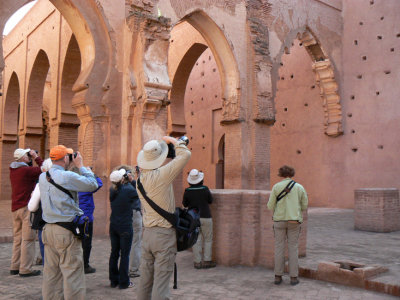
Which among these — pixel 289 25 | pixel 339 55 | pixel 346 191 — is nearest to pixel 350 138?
pixel 346 191

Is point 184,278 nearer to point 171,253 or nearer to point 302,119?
point 171,253

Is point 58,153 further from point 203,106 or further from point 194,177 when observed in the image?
point 203,106

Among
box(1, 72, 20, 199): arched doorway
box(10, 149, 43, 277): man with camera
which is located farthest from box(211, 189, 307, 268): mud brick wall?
box(1, 72, 20, 199): arched doorway

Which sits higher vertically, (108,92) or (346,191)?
(108,92)

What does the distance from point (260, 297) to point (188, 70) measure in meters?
11.8

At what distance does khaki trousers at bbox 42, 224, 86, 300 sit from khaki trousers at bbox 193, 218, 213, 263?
7.95ft

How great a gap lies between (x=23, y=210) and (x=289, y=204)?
3.31m

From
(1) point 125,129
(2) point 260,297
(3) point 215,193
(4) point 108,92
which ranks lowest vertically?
(2) point 260,297

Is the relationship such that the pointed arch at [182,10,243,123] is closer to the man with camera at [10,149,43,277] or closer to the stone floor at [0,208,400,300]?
the stone floor at [0,208,400,300]

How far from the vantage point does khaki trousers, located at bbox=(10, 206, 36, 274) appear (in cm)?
497

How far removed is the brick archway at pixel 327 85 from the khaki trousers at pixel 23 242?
Result: 11.6m

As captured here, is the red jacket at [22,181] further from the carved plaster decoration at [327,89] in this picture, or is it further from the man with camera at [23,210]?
the carved plaster decoration at [327,89]

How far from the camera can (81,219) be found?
11.1 ft

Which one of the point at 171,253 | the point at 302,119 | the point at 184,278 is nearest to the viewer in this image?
the point at 171,253
